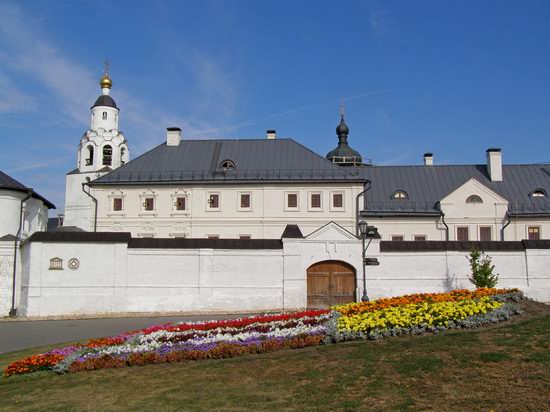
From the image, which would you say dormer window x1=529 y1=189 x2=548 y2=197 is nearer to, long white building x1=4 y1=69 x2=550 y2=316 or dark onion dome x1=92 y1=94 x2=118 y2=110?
long white building x1=4 y1=69 x2=550 y2=316

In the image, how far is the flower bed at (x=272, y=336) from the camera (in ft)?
38.5

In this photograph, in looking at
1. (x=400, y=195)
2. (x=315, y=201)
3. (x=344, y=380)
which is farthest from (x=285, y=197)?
(x=344, y=380)

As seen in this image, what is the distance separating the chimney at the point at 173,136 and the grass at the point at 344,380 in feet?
95.4

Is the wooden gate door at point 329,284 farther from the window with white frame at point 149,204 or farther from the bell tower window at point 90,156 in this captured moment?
the bell tower window at point 90,156

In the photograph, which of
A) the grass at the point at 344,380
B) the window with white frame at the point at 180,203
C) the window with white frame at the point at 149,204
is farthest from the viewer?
the window with white frame at the point at 149,204

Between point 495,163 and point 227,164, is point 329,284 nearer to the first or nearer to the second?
point 227,164

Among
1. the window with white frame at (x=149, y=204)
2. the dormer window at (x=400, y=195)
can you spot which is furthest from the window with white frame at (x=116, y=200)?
the dormer window at (x=400, y=195)

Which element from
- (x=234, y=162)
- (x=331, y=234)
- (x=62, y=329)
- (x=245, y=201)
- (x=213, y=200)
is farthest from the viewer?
(x=234, y=162)

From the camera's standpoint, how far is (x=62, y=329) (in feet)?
65.7

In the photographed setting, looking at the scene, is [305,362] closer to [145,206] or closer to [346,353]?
[346,353]

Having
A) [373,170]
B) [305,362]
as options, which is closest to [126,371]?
[305,362]

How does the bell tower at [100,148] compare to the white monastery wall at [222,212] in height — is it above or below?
above

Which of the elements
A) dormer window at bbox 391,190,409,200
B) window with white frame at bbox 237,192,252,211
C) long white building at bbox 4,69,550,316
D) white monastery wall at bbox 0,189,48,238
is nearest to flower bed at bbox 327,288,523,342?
long white building at bbox 4,69,550,316

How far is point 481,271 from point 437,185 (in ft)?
56.2
